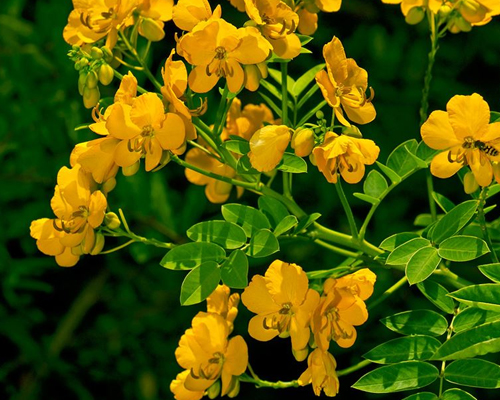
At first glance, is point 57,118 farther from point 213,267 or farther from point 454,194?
point 213,267

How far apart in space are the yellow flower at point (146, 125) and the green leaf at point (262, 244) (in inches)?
5.7

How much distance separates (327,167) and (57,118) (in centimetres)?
114

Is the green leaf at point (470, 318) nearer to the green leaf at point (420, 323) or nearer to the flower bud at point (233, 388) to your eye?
the green leaf at point (420, 323)

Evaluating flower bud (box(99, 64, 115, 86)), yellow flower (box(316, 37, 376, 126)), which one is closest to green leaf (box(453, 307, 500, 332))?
yellow flower (box(316, 37, 376, 126))

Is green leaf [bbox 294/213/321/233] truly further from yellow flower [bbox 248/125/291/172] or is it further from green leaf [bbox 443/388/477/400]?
green leaf [bbox 443/388/477/400]

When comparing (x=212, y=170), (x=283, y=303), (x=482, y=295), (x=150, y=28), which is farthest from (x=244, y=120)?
(x=482, y=295)

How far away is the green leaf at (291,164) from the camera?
98 cm

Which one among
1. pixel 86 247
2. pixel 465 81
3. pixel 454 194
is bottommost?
pixel 454 194

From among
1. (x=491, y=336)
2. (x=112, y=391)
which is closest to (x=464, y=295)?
(x=491, y=336)

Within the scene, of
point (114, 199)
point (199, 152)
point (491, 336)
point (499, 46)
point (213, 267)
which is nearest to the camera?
point (491, 336)

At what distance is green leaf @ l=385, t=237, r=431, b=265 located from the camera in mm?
962

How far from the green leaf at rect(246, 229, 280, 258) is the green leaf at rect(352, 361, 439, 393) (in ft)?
0.56

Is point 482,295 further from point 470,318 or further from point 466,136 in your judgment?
point 466,136

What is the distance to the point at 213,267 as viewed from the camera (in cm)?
99
